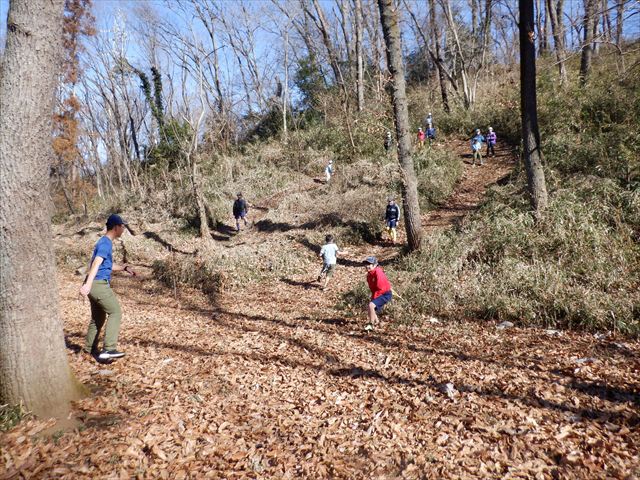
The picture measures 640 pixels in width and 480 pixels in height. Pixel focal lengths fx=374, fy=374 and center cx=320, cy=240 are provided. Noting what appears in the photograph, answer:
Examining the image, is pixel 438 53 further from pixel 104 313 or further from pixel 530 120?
pixel 104 313

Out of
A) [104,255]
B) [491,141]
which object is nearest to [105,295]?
[104,255]

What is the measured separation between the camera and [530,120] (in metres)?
9.39

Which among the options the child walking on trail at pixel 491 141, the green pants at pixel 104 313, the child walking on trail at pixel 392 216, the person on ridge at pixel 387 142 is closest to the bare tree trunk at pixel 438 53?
the child walking on trail at pixel 491 141

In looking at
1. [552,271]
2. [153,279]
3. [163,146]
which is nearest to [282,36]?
[163,146]

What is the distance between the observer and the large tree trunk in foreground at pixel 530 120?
8.99 meters

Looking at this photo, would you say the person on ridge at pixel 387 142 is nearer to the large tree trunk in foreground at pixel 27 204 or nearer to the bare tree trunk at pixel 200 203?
the bare tree trunk at pixel 200 203

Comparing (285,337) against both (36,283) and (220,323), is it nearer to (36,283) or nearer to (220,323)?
(220,323)

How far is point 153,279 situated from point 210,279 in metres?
2.26

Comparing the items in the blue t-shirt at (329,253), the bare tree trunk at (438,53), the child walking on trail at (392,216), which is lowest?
the blue t-shirt at (329,253)

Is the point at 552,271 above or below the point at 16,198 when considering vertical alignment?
below

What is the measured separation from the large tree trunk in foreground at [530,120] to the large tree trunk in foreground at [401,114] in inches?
112

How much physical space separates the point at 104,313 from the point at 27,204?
6.99ft

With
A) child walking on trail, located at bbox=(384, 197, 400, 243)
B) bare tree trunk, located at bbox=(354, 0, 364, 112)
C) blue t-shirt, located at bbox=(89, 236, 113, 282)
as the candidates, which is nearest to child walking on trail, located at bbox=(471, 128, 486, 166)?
child walking on trail, located at bbox=(384, 197, 400, 243)

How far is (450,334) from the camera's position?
6.10m
